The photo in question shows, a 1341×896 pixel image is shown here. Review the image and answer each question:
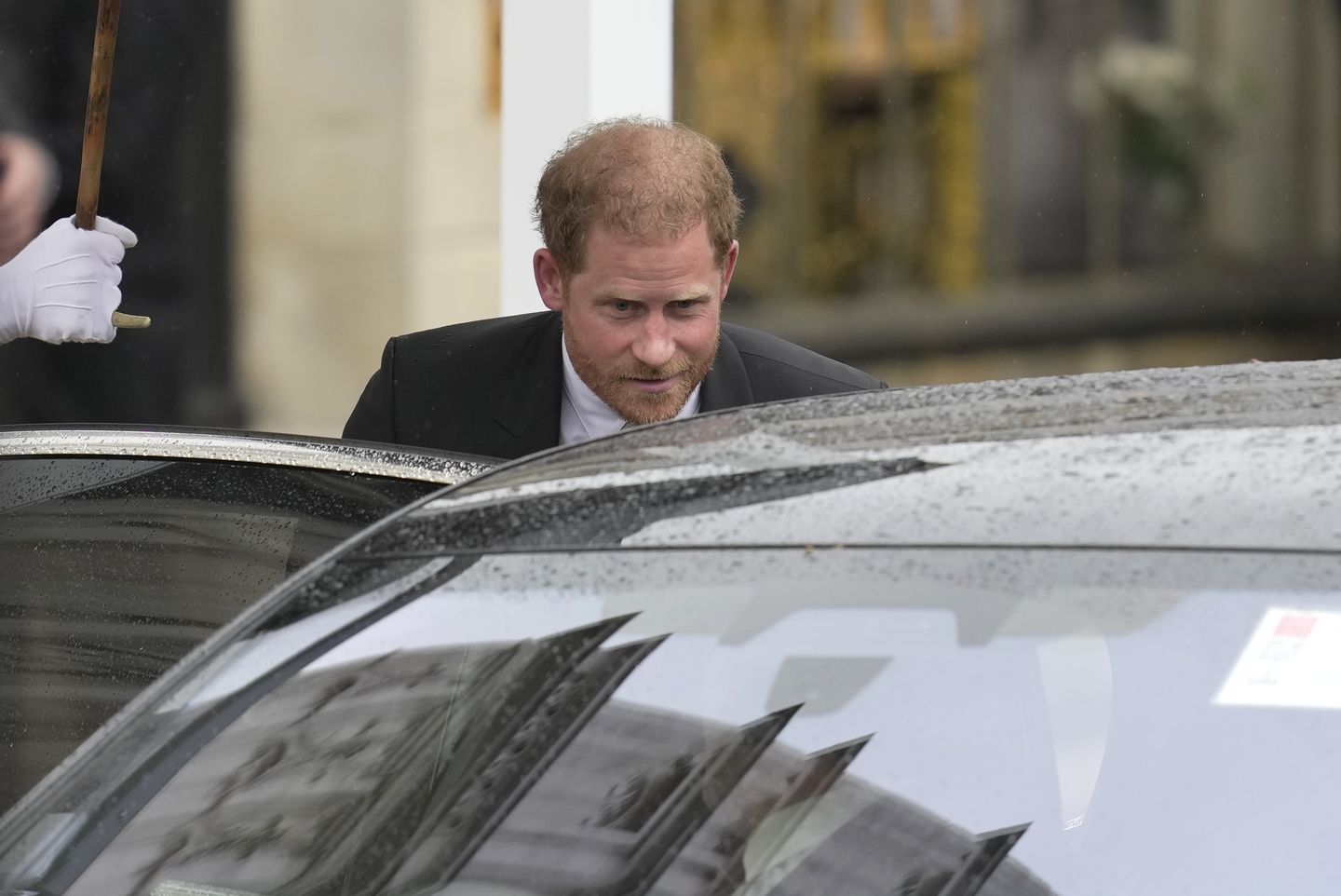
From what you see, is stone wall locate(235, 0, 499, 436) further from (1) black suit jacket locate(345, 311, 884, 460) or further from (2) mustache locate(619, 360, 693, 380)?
(2) mustache locate(619, 360, 693, 380)

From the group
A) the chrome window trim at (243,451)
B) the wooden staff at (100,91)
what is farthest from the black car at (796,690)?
the wooden staff at (100,91)

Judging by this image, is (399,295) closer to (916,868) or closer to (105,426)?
(105,426)

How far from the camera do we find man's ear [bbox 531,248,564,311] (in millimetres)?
3338

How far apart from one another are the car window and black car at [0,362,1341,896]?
1.01 metres

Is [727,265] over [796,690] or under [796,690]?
over

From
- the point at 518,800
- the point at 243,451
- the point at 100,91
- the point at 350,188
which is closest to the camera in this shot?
the point at 518,800

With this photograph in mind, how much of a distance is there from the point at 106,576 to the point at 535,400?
31.0 inches

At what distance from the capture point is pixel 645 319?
3.14 m

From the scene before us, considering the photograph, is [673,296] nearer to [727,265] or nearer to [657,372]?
[657,372]

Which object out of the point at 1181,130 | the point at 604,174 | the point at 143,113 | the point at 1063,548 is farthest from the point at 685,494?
the point at 1181,130

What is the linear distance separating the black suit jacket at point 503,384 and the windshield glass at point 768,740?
149 cm

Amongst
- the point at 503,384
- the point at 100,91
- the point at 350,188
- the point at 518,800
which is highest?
the point at 100,91

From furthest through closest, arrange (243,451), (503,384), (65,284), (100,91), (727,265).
A: (65,284)
(100,91)
(503,384)
(727,265)
(243,451)

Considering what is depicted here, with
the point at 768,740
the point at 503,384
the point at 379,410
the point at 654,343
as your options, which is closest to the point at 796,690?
the point at 768,740
